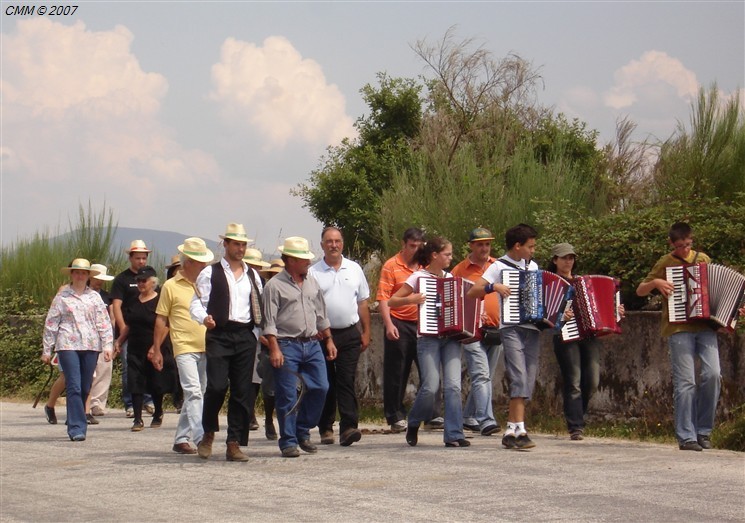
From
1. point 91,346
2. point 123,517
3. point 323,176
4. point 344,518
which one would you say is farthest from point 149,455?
point 323,176

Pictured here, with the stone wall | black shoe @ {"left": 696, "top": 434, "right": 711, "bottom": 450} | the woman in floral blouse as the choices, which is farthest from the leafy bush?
the woman in floral blouse

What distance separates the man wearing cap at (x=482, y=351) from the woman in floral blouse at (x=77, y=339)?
4023 millimetres

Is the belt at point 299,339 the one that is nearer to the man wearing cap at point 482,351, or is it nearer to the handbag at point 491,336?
the man wearing cap at point 482,351

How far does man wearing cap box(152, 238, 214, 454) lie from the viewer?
1216 cm

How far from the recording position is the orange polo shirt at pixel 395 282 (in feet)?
43.6

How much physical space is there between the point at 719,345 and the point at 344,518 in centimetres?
561

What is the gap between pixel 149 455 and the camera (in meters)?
12.3

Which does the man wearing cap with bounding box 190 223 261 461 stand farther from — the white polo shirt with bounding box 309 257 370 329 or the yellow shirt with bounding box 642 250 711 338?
the yellow shirt with bounding box 642 250 711 338

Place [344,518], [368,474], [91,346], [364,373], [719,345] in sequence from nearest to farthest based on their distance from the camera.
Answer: [344,518]
[368,474]
[719,345]
[91,346]
[364,373]

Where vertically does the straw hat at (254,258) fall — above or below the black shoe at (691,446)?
above

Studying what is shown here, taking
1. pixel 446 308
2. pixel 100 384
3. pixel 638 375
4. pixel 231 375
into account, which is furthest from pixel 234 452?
pixel 100 384

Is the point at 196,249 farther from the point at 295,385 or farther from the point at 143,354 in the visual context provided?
the point at 143,354

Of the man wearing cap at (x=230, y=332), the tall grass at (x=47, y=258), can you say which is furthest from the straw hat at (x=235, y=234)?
the tall grass at (x=47, y=258)

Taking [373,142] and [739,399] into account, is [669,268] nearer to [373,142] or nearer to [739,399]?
[739,399]
